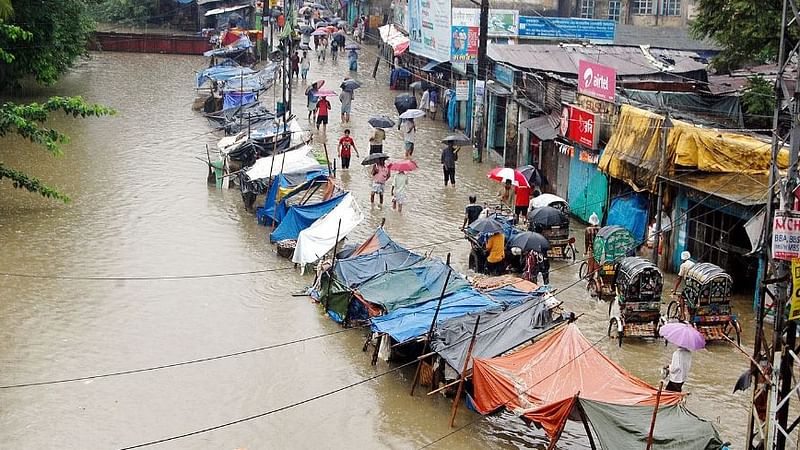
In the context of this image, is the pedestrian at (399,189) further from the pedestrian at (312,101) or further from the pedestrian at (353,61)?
the pedestrian at (353,61)

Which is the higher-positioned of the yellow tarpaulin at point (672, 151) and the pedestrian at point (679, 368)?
the yellow tarpaulin at point (672, 151)

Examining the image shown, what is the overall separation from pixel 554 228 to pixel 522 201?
284 centimetres

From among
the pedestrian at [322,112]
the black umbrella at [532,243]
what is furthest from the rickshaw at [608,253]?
the pedestrian at [322,112]

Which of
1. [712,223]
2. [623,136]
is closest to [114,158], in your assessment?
[623,136]

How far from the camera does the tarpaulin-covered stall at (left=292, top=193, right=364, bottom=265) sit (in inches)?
805

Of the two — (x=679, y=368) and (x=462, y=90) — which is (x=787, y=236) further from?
(x=462, y=90)

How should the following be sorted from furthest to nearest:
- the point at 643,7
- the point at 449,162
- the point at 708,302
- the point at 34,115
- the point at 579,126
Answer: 1. the point at 643,7
2. the point at 449,162
3. the point at 579,126
4. the point at 34,115
5. the point at 708,302

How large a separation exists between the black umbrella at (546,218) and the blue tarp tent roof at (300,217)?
4125mm

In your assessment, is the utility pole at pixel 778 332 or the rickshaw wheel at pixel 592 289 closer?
the utility pole at pixel 778 332

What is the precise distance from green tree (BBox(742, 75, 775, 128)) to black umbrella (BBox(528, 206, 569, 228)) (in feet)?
20.3

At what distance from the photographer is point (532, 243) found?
63.6 feet

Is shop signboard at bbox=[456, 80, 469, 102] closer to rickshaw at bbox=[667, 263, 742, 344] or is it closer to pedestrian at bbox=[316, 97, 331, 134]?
pedestrian at bbox=[316, 97, 331, 134]

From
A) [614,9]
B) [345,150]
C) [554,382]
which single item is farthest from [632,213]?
[614,9]

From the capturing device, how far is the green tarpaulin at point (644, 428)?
39.0 ft
